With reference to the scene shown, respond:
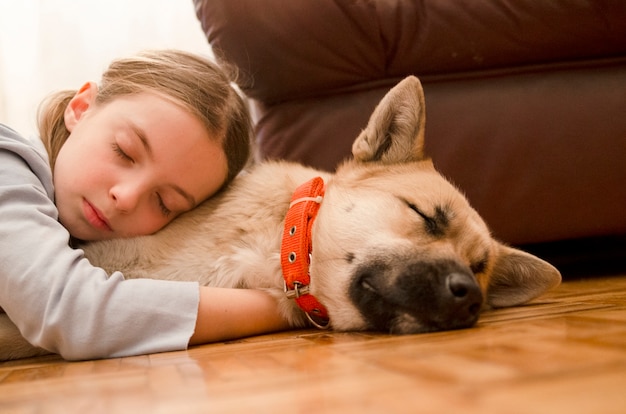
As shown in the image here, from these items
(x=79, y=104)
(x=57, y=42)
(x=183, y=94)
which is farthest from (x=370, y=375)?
(x=57, y=42)

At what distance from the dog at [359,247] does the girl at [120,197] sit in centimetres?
9

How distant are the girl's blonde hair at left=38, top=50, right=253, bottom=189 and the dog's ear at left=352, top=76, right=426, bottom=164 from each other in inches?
17.3

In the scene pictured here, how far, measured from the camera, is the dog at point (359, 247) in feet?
4.17

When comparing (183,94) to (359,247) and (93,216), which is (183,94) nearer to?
(93,216)

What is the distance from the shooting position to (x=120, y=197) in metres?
1.52

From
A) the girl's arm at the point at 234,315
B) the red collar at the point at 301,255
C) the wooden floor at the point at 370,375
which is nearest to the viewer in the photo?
the wooden floor at the point at 370,375

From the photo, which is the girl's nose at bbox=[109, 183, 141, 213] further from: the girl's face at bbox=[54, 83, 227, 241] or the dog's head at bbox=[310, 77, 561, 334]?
the dog's head at bbox=[310, 77, 561, 334]

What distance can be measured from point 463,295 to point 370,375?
0.51 m

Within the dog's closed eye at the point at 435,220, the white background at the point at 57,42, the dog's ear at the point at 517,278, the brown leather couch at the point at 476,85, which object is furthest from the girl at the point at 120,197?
the white background at the point at 57,42

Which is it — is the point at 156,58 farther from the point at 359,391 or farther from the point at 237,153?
the point at 359,391

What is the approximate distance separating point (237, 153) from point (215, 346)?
77 centimetres

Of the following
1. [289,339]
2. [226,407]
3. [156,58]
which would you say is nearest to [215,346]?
[289,339]

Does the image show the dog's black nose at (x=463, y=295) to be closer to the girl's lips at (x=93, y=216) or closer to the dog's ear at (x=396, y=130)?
the dog's ear at (x=396, y=130)

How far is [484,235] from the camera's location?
153 cm
